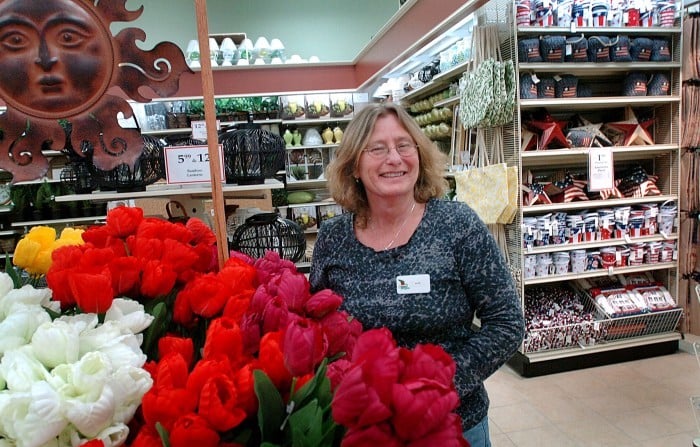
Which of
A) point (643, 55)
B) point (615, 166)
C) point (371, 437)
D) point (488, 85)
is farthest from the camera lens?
point (615, 166)

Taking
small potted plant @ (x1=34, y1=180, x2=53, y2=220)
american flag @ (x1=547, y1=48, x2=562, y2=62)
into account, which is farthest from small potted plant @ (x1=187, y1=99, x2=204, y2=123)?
american flag @ (x1=547, y1=48, x2=562, y2=62)

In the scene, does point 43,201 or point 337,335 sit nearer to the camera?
point 337,335

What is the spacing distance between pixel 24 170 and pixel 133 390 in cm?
53

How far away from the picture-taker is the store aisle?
2629 mm

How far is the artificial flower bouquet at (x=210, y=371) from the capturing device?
426 mm

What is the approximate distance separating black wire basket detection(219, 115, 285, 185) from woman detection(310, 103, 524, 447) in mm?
457

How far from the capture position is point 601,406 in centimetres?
295

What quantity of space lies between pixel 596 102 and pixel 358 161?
2736mm

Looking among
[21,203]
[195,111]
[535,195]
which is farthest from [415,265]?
[21,203]

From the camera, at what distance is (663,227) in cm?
364

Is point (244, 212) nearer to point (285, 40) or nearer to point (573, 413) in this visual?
point (573, 413)

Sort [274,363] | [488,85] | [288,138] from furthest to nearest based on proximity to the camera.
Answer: [288,138]
[488,85]
[274,363]

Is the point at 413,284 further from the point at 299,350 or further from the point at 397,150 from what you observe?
the point at 299,350

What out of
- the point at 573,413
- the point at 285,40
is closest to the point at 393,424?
the point at 573,413
